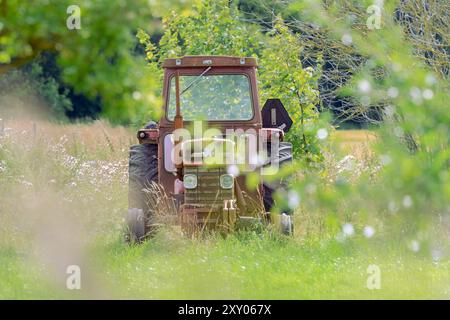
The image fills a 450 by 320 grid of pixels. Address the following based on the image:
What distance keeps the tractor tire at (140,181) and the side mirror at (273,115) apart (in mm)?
1613

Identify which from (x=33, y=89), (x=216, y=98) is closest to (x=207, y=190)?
(x=216, y=98)

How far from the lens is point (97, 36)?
6.00m

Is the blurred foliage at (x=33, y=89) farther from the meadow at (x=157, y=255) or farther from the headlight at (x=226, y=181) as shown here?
the headlight at (x=226, y=181)

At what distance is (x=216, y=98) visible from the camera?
11.1 m

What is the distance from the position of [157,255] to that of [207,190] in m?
0.93

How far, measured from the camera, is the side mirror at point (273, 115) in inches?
490

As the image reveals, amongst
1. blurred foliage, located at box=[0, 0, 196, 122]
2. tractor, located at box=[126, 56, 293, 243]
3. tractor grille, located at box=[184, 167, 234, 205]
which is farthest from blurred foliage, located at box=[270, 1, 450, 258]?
tractor grille, located at box=[184, 167, 234, 205]

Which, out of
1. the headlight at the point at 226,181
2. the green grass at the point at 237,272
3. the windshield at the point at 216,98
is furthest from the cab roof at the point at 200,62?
the green grass at the point at 237,272

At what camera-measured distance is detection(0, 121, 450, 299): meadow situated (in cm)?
798

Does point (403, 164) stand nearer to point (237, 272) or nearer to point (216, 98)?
point (237, 272)

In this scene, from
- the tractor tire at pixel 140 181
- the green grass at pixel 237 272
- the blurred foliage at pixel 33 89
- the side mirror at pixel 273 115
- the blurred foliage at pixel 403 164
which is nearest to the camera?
the blurred foliage at pixel 403 164


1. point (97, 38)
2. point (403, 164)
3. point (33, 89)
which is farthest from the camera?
point (33, 89)

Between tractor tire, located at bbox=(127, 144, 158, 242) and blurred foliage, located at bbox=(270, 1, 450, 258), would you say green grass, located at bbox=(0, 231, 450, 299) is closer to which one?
tractor tire, located at bbox=(127, 144, 158, 242)

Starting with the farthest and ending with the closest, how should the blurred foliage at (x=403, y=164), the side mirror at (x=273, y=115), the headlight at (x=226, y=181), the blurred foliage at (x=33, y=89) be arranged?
the blurred foliage at (x=33, y=89)
the side mirror at (x=273, y=115)
the headlight at (x=226, y=181)
the blurred foliage at (x=403, y=164)
